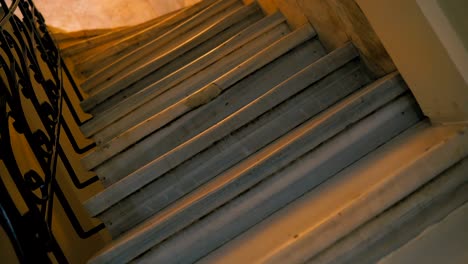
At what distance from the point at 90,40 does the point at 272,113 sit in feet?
8.08

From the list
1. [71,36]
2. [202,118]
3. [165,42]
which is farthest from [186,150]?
[71,36]

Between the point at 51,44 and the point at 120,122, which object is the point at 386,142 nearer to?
the point at 120,122

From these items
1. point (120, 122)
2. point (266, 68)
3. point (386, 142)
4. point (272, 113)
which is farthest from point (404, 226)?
point (120, 122)

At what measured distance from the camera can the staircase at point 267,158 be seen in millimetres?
1251

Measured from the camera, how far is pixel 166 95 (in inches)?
90.8

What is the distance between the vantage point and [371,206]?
1218mm

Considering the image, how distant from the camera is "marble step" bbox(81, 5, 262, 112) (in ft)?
8.80

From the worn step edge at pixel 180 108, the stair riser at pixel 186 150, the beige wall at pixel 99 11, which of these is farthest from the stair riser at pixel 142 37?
the stair riser at pixel 186 150

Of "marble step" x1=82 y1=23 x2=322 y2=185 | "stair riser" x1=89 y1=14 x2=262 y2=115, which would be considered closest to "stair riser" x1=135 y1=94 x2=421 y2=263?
"marble step" x1=82 y1=23 x2=322 y2=185

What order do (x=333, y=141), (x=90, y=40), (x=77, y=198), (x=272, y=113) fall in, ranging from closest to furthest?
(x=333, y=141), (x=272, y=113), (x=77, y=198), (x=90, y=40)

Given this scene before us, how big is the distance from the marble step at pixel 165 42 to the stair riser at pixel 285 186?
176cm

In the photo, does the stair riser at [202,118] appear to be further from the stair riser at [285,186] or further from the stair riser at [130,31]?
the stair riser at [130,31]

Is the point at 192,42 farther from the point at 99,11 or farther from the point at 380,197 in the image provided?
the point at 99,11

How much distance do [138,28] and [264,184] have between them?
264 cm
